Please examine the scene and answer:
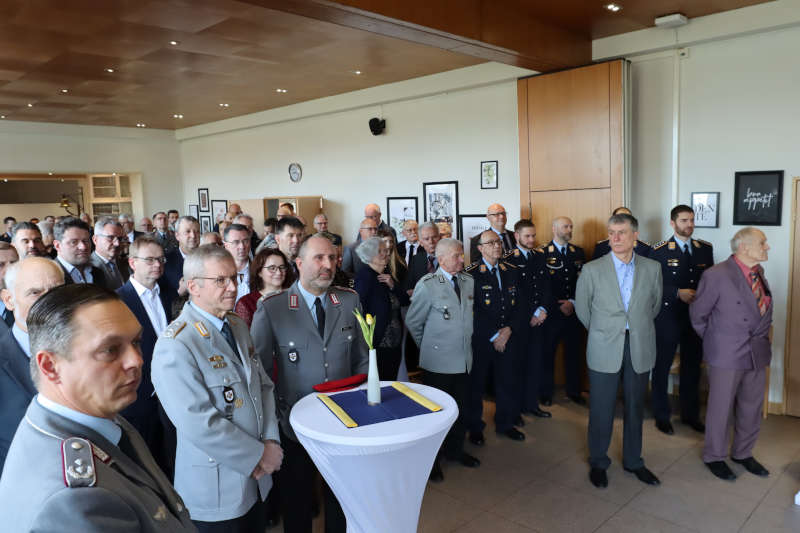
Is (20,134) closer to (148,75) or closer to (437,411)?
(148,75)

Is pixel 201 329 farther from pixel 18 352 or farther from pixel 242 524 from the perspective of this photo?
pixel 242 524

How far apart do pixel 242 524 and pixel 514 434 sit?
3099 millimetres

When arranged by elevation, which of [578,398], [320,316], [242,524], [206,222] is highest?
[206,222]

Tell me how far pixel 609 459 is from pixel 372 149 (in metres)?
6.69

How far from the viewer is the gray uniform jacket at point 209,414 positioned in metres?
2.19

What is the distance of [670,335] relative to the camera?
523 cm

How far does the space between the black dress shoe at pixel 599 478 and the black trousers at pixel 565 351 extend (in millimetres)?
1644

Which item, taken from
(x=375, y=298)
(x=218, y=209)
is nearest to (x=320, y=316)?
(x=375, y=298)

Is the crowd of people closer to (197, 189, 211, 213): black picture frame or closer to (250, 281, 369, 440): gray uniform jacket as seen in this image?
(250, 281, 369, 440): gray uniform jacket

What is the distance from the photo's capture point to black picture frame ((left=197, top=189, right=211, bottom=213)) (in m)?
13.5

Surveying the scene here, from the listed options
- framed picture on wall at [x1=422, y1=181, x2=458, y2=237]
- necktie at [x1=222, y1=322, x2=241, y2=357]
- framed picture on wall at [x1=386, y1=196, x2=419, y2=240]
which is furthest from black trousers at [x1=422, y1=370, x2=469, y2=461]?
framed picture on wall at [x1=386, y1=196, x2=419, y2=240]

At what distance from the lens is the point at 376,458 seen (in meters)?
2.35

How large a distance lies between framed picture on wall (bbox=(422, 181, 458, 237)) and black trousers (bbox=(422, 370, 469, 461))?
14.1ft

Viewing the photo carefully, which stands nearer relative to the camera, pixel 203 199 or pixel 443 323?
pixel 443 323
